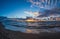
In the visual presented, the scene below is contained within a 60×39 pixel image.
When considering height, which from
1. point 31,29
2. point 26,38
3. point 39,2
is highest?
point 39,2

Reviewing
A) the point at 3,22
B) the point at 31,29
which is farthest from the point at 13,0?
the point at 31,29

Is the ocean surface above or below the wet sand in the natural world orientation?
above

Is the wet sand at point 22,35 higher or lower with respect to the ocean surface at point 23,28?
lower

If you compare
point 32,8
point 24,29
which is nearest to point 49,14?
point 32,8

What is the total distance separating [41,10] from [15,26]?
39cm

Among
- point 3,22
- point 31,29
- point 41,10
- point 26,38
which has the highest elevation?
point 41,10

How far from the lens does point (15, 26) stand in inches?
56.7

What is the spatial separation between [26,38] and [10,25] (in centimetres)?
26

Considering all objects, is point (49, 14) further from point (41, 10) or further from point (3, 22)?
point (3, 22)

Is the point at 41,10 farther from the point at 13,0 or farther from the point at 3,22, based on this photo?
the point at 3,22

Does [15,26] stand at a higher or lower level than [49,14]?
lower

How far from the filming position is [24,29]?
4.71ft

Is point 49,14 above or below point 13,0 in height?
below

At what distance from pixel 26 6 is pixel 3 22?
356 mm
